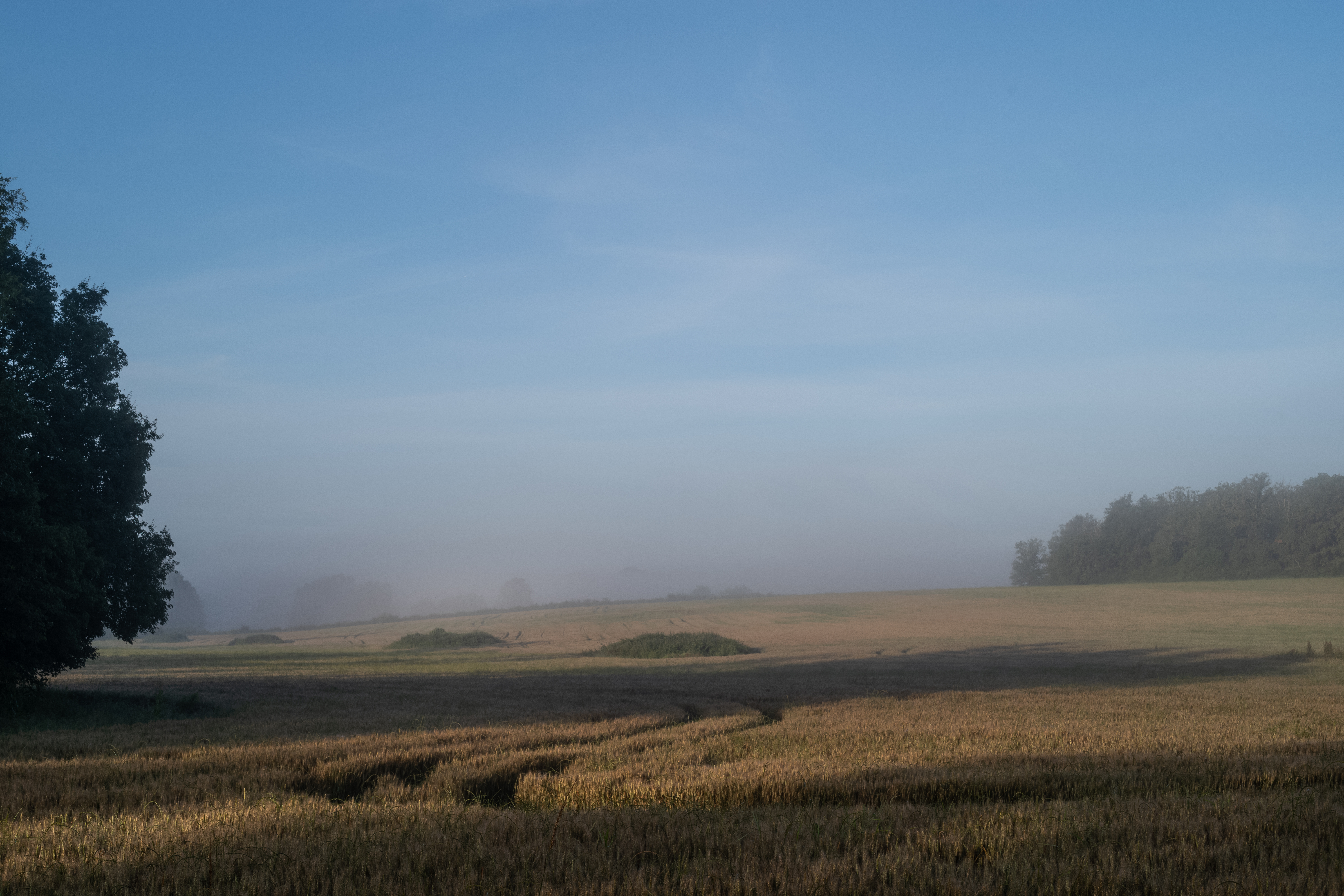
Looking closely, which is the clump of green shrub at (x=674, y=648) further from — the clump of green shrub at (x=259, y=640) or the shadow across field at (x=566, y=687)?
the clump of green shrub at (x=259, y=640)

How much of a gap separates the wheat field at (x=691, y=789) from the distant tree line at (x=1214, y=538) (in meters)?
86.1

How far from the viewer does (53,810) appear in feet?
27.2

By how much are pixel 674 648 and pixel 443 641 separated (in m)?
29.4

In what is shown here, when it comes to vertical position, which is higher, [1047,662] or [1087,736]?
[1087,736]

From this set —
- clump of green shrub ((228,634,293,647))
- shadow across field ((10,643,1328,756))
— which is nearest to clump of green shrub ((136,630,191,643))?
clump of green shrub ((228,634,293,647))

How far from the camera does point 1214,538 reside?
105938 millimetres

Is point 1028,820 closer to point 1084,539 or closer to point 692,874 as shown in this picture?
point 692,874

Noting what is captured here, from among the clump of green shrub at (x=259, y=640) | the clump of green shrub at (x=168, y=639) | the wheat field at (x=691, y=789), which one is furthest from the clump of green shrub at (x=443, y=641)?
the clump of green shrub at (x=168, y=639)

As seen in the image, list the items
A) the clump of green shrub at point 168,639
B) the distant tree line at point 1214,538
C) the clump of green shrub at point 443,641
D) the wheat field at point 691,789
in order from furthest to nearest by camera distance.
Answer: the clump of green shrub at point 168,639
the distant tree line at point 1214,538
the clump of green shrub at point 443,641
the wheat field at point 691,789

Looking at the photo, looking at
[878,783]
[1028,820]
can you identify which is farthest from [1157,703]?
[1028,820]

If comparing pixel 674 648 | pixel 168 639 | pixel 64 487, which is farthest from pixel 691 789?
pixel 168 639

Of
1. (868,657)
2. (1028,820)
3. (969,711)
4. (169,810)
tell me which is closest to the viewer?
(1028,820)

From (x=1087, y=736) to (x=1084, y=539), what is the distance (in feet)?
422

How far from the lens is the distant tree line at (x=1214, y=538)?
95.4m
